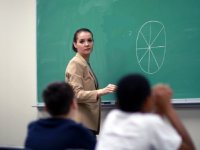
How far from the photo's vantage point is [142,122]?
52.7 inches

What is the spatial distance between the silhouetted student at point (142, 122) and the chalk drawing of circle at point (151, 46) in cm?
156

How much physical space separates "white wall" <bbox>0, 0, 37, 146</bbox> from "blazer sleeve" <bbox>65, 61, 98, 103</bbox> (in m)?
1.13

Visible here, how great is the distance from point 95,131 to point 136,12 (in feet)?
3.94

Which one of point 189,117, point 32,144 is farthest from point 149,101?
point 189,117

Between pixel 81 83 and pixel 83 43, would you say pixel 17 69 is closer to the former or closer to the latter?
pixel 83 43

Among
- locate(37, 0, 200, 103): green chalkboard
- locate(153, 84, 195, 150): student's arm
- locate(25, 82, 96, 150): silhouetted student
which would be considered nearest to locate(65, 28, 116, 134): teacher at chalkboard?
locate(37, 0, 200, 103): green chalkboard

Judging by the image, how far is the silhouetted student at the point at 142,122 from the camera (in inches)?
52.5

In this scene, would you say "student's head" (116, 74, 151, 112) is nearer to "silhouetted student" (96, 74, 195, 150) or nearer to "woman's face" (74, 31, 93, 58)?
"silhouetted student" (96, 74, 195, 150)

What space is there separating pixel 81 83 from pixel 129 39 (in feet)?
2.41

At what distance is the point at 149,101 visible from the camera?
4.72ft

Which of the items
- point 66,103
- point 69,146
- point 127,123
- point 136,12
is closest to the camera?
point 127,123

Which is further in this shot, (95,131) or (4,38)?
(4,38)

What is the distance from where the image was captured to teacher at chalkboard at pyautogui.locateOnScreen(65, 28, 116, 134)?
272cm

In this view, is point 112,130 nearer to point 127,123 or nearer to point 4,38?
point 127,123
